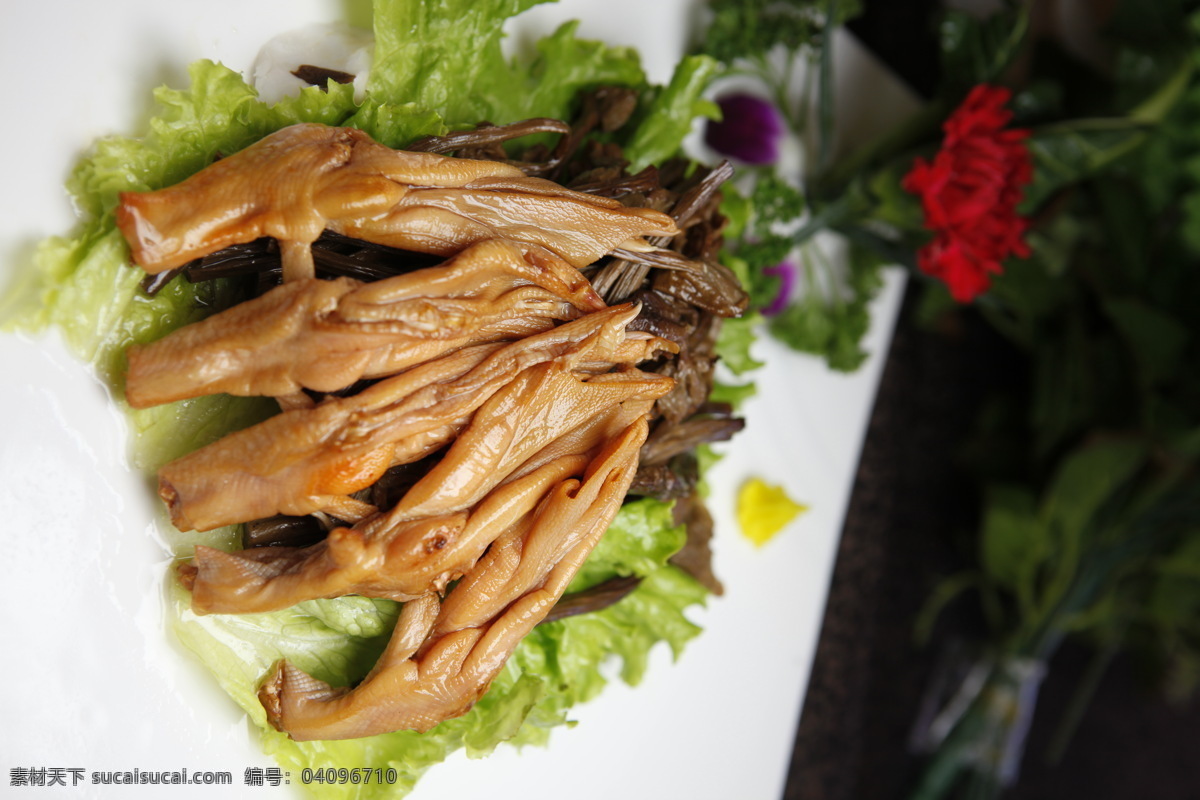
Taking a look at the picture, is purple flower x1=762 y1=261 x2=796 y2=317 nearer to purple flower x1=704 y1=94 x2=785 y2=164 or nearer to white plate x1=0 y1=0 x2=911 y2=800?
purple flower x1=704 y1=94 x2=785 y2=164

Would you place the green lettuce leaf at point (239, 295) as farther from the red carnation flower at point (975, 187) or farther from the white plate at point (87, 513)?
the red carnation flower at point (975, 187)

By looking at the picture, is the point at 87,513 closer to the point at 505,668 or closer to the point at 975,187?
the point at 505,668

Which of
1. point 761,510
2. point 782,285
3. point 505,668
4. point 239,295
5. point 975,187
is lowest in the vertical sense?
point 761,510

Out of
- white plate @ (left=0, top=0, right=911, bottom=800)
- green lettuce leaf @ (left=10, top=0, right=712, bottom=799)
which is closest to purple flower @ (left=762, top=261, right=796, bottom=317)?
green lettuce leaf @ (left=10, top=0, right=712, bottom=799)

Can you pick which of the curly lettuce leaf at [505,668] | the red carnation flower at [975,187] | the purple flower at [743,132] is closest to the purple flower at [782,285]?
the purple flower at [743,132]

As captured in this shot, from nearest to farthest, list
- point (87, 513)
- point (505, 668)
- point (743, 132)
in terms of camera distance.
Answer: point (87, 513), point (505, 668), point (743, 132)

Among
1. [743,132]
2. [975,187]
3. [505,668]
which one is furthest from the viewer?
[743,132]

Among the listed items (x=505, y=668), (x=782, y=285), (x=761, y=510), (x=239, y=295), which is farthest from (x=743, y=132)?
(x=505, y=668)
